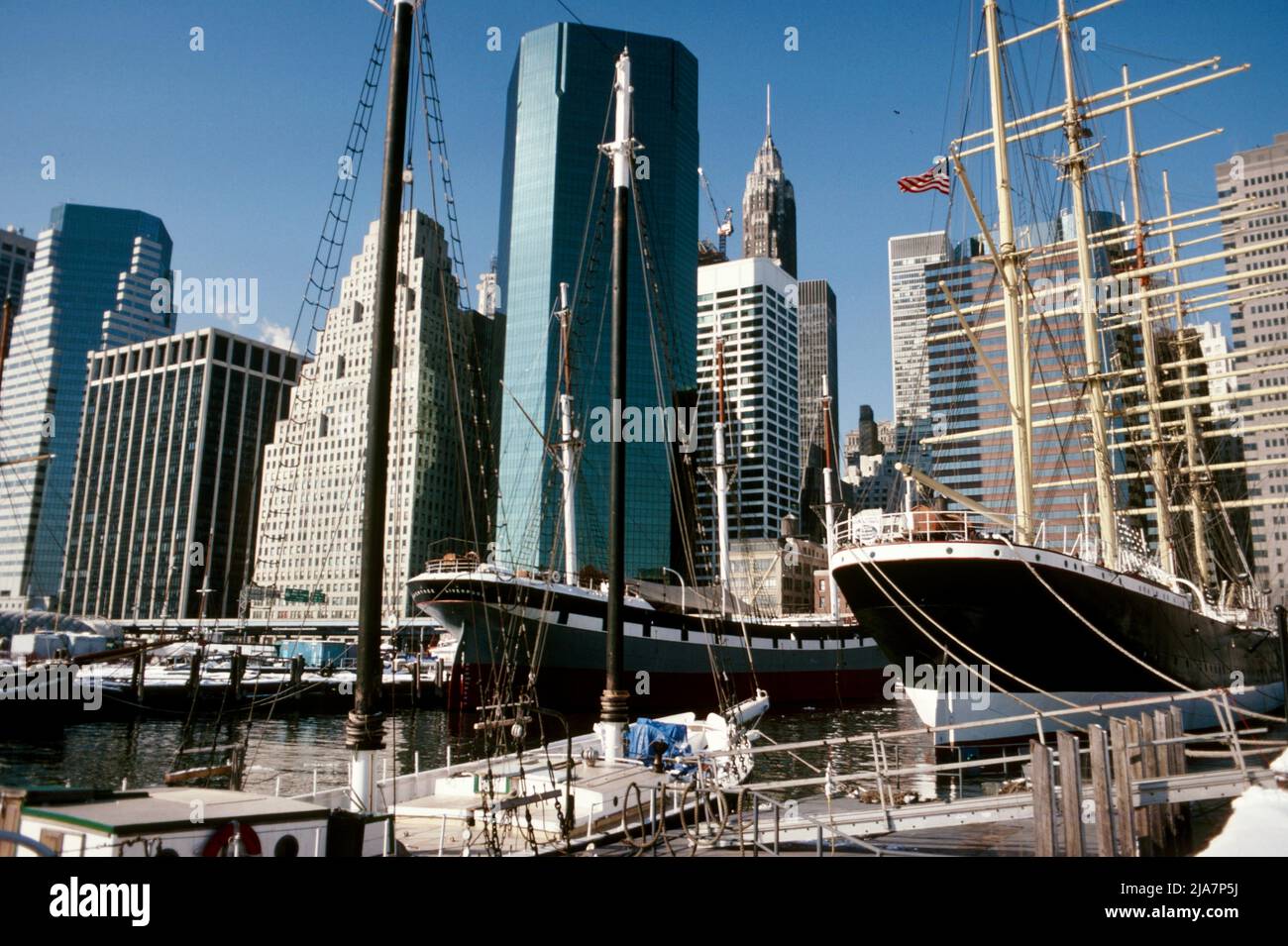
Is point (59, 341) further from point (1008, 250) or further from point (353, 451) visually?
point (1008, 250)

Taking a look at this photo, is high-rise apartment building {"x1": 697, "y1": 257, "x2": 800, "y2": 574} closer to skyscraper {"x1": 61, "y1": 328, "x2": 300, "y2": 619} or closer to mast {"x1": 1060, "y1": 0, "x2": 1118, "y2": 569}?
skyscraper {"x1": 61, "y1": 328, "x2": 300, "y2": 619}

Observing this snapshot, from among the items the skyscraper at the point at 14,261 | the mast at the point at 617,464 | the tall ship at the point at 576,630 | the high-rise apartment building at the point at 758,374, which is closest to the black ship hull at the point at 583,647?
the tall ship at the point at 576,630

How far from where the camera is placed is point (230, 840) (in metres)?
6.10

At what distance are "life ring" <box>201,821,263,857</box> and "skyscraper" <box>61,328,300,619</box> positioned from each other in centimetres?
14289

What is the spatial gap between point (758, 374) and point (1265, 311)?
121 metres

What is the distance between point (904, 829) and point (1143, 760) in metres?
4.13

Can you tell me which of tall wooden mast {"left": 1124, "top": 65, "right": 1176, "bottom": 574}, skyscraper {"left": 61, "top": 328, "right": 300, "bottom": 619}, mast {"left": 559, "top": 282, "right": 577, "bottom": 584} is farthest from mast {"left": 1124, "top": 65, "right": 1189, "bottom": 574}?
skyscraper {"left": 61, "top": 328, "right": 300, "bottom": 619}

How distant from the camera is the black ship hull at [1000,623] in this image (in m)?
21.1

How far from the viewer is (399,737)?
3484cm

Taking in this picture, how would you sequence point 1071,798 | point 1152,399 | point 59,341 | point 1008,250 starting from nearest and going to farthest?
point 1071,798 < point 1008,250 < point 1152,399 < point 59,341

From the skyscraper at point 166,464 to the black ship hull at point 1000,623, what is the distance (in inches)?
5255

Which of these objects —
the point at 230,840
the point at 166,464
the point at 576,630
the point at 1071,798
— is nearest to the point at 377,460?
the point at 230,840

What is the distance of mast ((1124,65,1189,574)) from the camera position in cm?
3778
